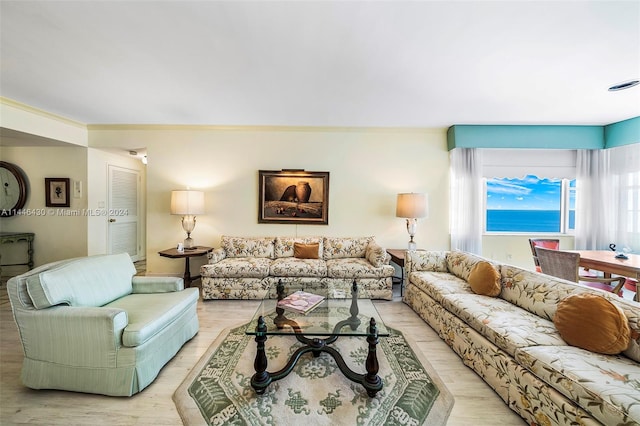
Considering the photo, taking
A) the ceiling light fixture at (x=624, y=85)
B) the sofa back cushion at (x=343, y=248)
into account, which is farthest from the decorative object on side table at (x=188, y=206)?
the ceiling light fixture at (x=624, y=85)

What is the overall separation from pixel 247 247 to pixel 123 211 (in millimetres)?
3013

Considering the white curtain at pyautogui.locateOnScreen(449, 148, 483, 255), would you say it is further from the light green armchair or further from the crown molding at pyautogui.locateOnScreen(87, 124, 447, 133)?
the light green armchair

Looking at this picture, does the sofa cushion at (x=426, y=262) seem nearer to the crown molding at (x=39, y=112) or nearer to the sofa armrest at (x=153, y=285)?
the sofa armrest at (x=153, y=285)

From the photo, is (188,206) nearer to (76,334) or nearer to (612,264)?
(76,334)

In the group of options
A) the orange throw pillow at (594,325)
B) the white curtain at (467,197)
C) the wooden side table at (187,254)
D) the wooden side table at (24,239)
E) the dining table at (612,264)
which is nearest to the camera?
the orange throw pillow at (594,325)

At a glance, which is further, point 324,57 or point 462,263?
point 462,263

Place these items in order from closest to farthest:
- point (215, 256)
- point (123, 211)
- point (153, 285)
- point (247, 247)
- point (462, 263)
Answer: point (153, 285), point (462, 263), point (215, 256), point (247, 247), point (123, 211)

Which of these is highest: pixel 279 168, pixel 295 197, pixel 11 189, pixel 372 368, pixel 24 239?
pixel 279 168

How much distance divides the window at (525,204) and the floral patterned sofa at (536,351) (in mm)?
2271

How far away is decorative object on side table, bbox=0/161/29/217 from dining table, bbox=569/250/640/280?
8.29m

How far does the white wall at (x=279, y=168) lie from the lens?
14.3 ft

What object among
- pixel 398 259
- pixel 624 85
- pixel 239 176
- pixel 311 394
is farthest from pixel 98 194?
pixel 624 85

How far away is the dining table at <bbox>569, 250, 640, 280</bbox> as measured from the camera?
8.61 ft

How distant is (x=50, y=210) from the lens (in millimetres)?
4391
